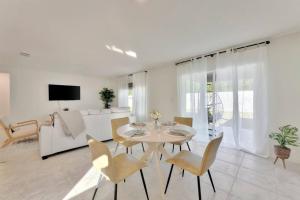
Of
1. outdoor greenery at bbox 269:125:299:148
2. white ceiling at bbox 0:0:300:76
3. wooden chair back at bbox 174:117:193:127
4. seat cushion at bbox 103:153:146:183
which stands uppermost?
white ceiling at bbox 0:0:300:76

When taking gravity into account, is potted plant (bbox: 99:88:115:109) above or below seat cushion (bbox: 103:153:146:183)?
above

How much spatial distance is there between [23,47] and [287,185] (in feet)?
16.1

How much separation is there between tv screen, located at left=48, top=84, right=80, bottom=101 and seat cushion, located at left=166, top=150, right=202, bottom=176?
4948mm

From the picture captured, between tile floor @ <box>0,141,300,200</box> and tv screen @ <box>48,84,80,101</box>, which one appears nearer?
tile floor @ <box>0,141,300,200</box>

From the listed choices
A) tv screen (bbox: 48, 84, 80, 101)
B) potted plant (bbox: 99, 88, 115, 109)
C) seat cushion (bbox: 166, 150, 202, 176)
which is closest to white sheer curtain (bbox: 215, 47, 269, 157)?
seat cushion (bbox: 166, 150, 202, 176)

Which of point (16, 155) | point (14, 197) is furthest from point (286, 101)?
point (16, 155)

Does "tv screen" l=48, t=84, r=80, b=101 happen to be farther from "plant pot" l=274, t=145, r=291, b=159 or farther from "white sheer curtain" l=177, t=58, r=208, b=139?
"plant pot" l=274, t=145, r=291, b=159

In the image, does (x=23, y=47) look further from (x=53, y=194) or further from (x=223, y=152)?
(x=223, y=152)

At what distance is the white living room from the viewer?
1609 mm

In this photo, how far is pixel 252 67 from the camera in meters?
2.69

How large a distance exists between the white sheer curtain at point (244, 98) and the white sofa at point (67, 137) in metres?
2.78

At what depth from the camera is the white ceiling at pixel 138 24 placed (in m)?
1.57

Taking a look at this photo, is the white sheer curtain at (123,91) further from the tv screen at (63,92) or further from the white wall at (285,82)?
the white wall at (285,82)

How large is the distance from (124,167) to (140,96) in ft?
12.0
